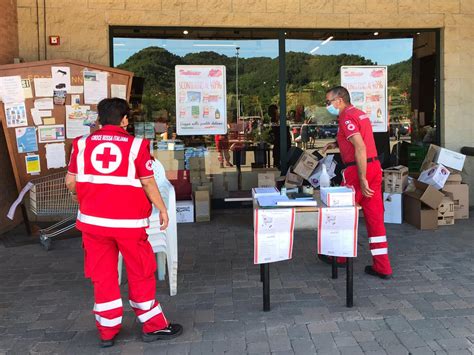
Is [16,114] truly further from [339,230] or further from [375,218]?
[375,218]

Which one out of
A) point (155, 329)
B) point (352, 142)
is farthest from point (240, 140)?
point (155, 329)

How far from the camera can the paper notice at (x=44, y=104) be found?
20.1 ft

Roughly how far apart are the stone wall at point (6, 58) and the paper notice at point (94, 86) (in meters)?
1.10

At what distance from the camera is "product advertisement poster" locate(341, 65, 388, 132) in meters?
7.75

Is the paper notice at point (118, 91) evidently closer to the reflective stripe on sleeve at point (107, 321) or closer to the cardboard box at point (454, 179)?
the reflective stripe on sleeve at point (107, 321)

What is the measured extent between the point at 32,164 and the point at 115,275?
3422mm

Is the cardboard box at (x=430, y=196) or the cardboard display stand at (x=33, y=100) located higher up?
the cardboard display stand at (x=33, y=100)

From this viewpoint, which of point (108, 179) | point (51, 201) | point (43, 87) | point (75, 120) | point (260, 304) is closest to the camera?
point (108, 179)

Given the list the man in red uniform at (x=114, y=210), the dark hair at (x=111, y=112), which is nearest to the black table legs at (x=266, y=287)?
the man in red uniform at (x=114, y=210)

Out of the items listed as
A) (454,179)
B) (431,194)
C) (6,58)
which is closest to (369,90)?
(454,179)

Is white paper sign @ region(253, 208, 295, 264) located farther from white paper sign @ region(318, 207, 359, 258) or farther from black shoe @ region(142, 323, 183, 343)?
black shoe @ region(142, 323, 183, 343)

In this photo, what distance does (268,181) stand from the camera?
7.19 m

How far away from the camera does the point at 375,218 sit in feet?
15.1

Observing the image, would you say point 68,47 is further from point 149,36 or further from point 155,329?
point 155,329
